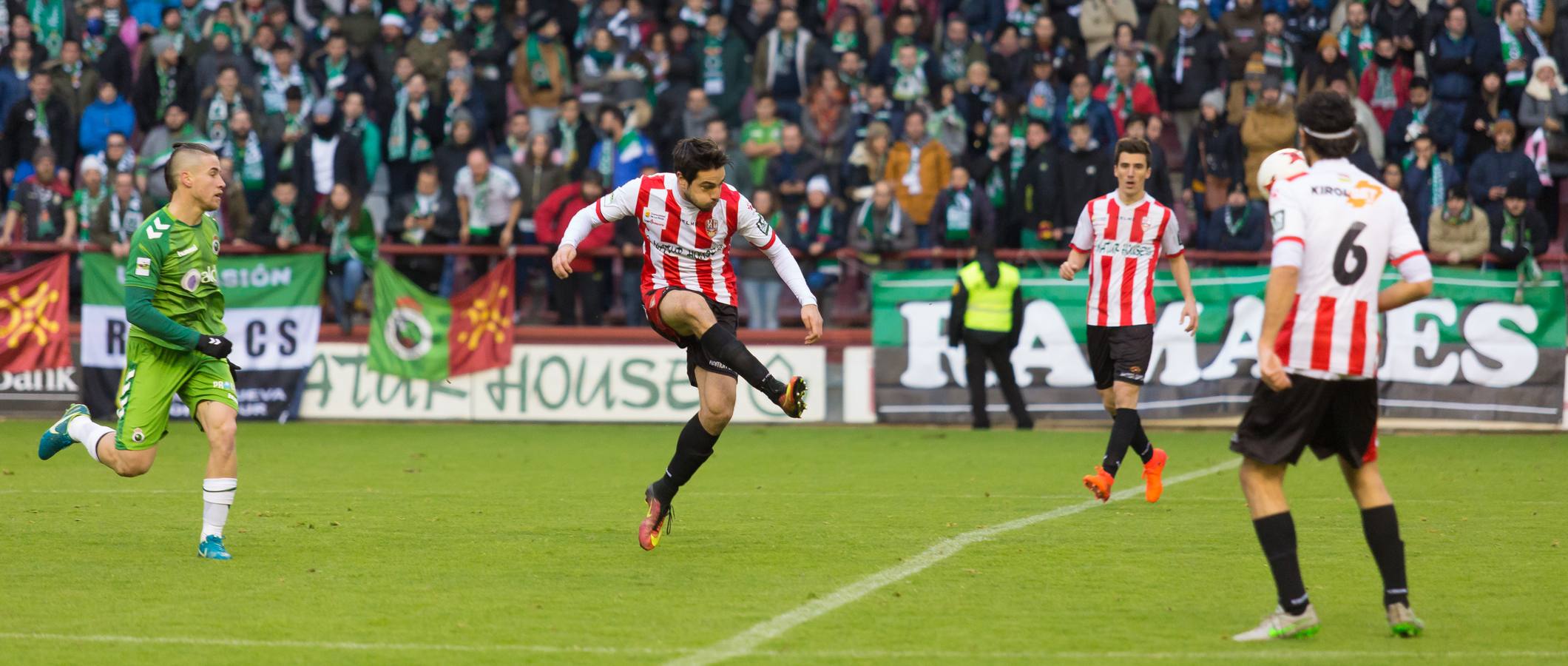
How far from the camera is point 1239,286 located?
56.3ft

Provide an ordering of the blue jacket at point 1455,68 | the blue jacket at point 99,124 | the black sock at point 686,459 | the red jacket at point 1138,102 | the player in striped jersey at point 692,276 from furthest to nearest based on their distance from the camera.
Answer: the blue jacket at point 99,124 < the red jacket at point 1138,102 < the blue jacket at point 1455,68 < the black sock at point 686,459 < the player in striped jersey at point 692,276

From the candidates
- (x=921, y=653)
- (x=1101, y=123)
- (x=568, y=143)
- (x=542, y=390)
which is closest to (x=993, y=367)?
(x=1101, y=123)

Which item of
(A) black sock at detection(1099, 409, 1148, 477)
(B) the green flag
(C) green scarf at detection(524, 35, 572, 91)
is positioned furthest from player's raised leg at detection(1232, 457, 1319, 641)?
(C) green scarf at detection(524, 35, 572, 91)

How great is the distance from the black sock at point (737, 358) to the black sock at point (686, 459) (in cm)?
42

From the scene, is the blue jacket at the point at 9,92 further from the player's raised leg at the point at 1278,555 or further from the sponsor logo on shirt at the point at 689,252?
the player's raised leg at the point at 1278,555

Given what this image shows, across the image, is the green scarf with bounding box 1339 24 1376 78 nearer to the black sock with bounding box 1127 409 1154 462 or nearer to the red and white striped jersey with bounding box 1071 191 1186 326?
the red and white striped jersey with bounding box 1071 191 1186 326

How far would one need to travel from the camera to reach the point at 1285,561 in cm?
611

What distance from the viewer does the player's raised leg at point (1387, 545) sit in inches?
242

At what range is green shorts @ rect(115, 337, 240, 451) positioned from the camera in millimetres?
8180

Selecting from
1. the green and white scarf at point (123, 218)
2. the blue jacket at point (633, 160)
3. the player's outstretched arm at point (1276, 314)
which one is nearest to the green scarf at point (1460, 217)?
the blue jacket at point (633, 160)

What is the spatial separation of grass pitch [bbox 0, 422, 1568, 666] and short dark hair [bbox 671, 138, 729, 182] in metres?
1.86

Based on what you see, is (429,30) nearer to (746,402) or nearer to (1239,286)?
(746,402)

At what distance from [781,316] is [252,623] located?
12.3 m

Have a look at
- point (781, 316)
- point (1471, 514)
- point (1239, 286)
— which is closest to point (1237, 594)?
point (1471, 514)
